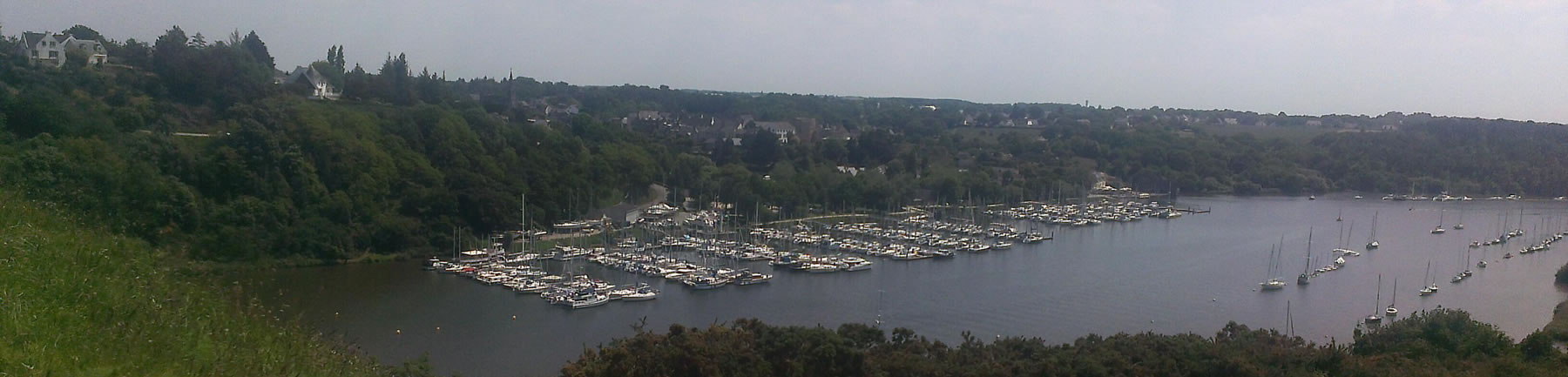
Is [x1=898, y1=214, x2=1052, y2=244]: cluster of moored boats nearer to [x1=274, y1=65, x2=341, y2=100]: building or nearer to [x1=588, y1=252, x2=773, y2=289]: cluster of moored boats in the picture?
[x1=588, y1=252, x2=773, y2=289]: cluster of moored boats

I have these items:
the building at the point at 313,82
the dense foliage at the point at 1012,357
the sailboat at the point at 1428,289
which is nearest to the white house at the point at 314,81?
the building at the point at 313,82

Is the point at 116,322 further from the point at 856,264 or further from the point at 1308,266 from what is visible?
the point at 1308,266

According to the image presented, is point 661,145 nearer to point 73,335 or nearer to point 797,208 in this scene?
point 797,208

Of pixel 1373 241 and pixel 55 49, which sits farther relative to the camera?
pixel 1373 241

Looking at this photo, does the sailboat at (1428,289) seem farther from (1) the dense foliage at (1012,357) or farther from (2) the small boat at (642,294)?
(2) the small boat at (642,294)

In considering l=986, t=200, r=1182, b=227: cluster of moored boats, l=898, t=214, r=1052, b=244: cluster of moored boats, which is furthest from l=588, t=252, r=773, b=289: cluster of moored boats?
l=986, t=200, r=1182, b=227: cluster of moored boats

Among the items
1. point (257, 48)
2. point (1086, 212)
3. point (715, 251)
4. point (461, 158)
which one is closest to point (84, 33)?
point (257, 48)
